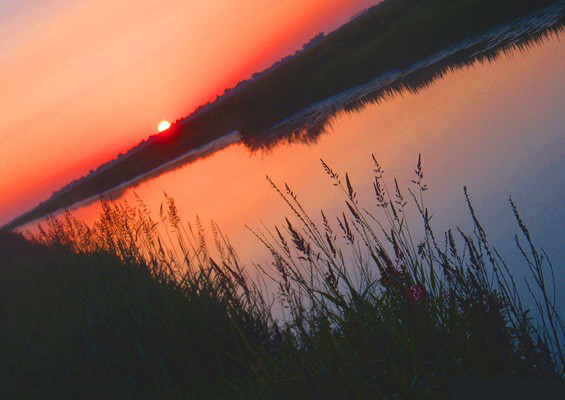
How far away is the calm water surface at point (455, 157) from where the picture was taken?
17.8 ft

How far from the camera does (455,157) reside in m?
7.82

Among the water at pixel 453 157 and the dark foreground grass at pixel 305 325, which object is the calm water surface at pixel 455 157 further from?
the dark foreground grass at pixel 305 325

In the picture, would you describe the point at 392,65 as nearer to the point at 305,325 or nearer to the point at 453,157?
the point at 453,157

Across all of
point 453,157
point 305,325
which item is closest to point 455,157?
point 453,157

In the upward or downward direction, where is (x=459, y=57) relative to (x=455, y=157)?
upward

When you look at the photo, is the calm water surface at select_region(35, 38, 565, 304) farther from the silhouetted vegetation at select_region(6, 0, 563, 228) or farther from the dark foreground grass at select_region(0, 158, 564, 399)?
the silhouetted vegetation at select_region(6, 0, 563, 228)

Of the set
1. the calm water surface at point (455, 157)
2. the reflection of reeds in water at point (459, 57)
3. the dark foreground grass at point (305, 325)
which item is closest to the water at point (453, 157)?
the calm water surface at point (455, 157)

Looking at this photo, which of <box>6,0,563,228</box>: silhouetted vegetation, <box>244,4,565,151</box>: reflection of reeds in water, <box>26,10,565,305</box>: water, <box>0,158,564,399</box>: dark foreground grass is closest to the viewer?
<box>0,158,564,399</box>: dark foreground grass

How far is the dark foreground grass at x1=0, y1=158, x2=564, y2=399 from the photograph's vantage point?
2.28 m

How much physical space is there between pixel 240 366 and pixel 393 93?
1480 centimetres

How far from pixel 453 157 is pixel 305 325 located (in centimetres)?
487

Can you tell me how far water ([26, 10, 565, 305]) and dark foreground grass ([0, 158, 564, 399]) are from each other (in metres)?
0.54

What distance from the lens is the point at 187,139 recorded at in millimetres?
53219

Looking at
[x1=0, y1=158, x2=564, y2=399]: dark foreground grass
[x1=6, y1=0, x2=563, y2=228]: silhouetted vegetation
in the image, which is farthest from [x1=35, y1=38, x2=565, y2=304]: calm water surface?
[x1=6, y1=0, x2=563, y2=228]: silhouetted vegetation
